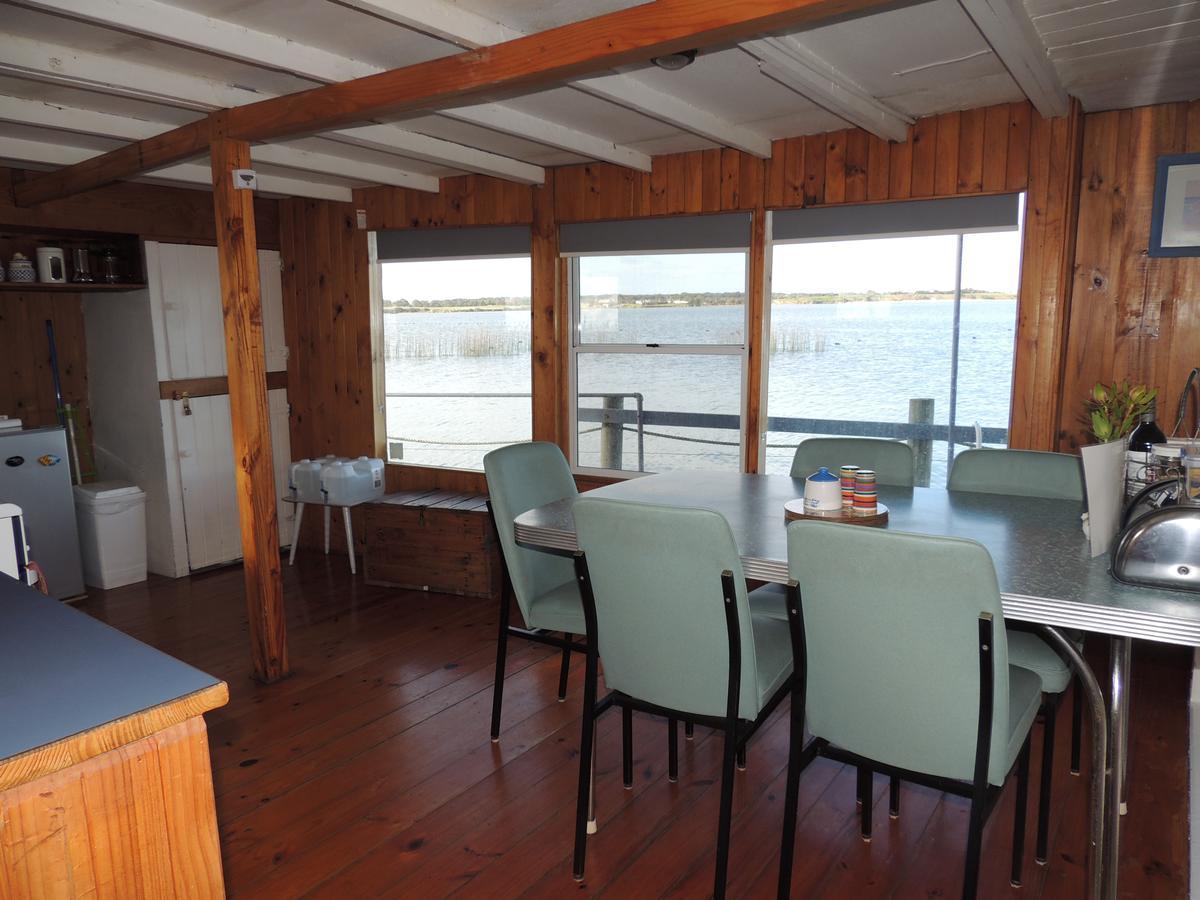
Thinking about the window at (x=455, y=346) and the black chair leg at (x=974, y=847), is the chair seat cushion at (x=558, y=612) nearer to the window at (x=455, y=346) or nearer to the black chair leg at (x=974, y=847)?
the black chair leg at (x=974, y=847)

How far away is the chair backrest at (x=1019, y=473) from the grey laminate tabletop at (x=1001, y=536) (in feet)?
0.31

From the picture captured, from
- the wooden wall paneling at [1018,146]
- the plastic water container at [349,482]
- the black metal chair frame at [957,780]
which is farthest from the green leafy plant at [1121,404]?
the plastic water container at [349,482]

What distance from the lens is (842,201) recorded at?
381 centimetres

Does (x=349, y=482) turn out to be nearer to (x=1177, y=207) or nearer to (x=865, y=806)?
(x=865, y=806)

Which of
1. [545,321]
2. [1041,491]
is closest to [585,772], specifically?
[1041,491]

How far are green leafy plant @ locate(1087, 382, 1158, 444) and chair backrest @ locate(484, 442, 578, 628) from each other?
6.28ft

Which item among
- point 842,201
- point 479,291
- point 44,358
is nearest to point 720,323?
point 842,201

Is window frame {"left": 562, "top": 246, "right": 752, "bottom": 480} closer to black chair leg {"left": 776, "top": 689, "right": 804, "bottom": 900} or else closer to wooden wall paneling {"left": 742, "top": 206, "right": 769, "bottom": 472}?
wooden wall paneling {"left": 742, "top": 206, "right": 769, "bottom": 472}

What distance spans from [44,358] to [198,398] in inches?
33.2

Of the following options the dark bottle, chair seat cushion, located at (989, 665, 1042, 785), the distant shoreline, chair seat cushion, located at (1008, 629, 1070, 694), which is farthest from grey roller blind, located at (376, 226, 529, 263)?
chair seat cushion, located at (989, 665, 1042, 785)

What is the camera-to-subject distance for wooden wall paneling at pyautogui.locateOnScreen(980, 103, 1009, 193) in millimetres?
3406

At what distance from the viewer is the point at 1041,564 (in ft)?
6.45

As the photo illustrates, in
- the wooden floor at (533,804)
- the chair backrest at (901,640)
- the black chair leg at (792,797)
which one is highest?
the chair backrest at (901,640)

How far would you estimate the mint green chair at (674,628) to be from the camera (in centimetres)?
193
